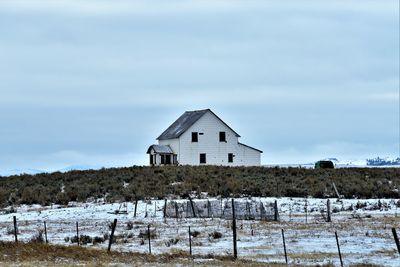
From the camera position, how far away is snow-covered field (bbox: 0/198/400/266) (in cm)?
2389

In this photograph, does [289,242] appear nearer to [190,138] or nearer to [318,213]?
[318,213]

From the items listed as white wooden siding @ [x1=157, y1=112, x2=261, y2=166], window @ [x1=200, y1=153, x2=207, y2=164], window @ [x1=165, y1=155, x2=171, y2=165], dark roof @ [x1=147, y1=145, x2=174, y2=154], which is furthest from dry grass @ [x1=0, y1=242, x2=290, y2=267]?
window @ [x1=200, y1=153, x2=207, y2=164]

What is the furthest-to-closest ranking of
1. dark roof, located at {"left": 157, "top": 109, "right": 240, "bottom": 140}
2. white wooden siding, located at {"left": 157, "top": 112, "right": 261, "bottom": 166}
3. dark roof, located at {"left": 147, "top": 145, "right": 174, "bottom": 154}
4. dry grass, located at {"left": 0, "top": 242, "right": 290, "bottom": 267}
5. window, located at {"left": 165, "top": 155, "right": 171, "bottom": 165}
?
dark roof, located at {"left": 157, "top": 109, "right": 240, "bottom": 140} → window, located at {"left": 165, "top": 155, "right": 171, "bottom": 165} → white wooden siding, located at {"left": 157, "top": 112, "right": 261, "bottom": 166} → dark roof, located at {"left": 147, "top": 145, "right": 174, "bottom": 154} → dry grass, located at {"left": 0, "top": 242, "right": 290, "bottom": 267}

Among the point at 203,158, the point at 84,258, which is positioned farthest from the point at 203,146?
the point at 84,258

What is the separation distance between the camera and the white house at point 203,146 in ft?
246

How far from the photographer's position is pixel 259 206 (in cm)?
3806

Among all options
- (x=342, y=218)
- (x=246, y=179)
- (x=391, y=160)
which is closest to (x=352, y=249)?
(x=342, y=218)

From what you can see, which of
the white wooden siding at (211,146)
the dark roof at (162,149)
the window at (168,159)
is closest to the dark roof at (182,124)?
the white wooden siding at (211,146)

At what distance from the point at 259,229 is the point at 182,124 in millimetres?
47725

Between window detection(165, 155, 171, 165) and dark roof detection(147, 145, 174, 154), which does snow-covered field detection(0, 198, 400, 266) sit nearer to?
dark roof detection(147, 145, 174, 154)

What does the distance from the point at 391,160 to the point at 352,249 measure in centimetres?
11484

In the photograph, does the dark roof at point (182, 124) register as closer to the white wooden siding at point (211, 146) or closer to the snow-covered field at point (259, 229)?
the white wooden siding at point (211, 146)

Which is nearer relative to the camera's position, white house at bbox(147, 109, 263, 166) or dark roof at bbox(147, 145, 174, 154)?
dark roof at bbox(147, 145, 174, 154)

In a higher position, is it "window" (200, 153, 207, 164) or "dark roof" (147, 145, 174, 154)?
"dark roof" (147, 145, 174, 154)
